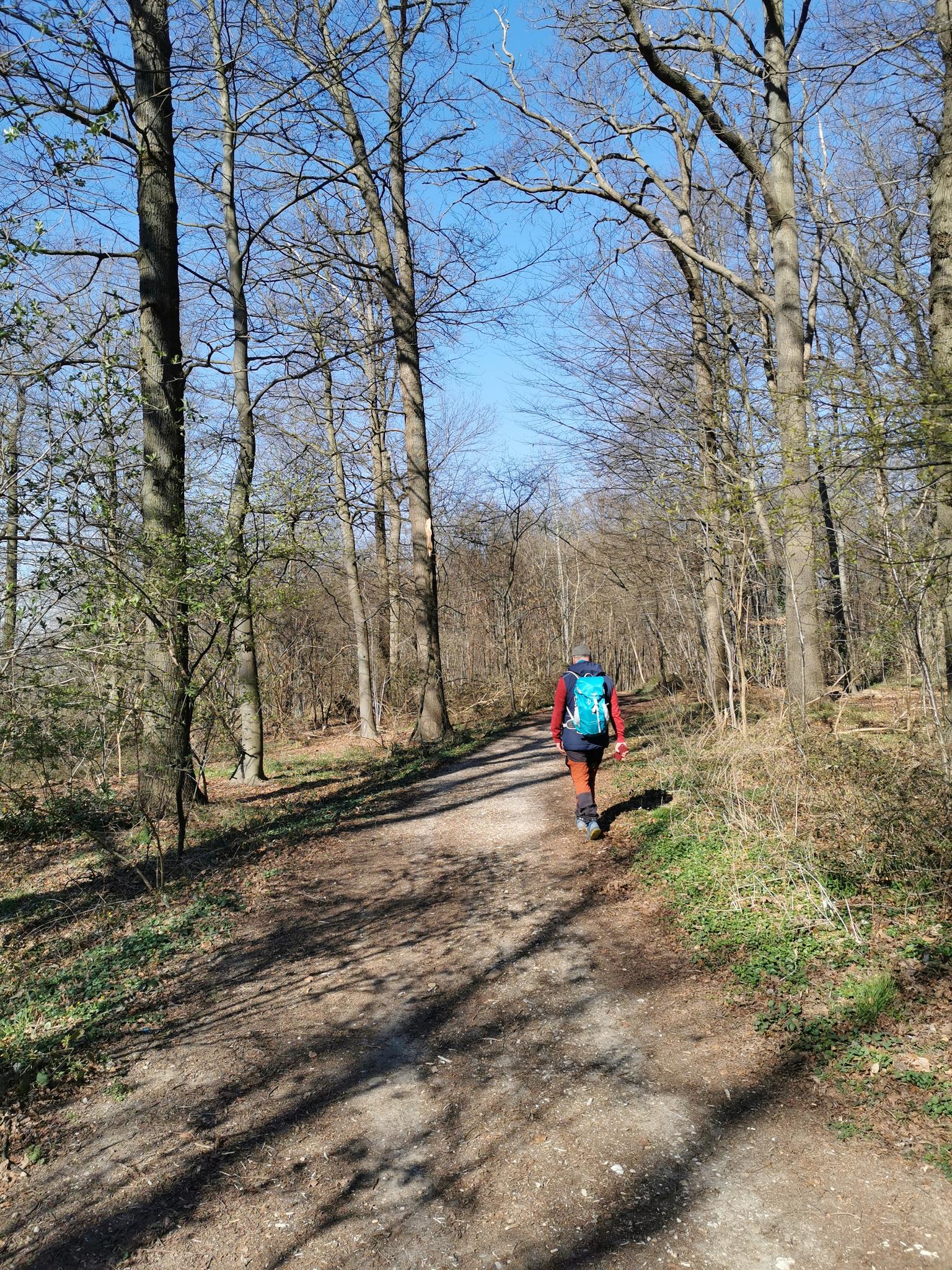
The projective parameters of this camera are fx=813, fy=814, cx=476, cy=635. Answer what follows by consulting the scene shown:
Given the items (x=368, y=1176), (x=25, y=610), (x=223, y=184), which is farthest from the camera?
(x=223, y=184)

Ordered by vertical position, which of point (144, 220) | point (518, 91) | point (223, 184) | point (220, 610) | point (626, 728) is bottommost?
point (626, 728)

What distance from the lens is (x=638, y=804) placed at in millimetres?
8633

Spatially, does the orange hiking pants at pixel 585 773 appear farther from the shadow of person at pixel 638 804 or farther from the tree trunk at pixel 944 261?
the tree trunk at pixel 944 261

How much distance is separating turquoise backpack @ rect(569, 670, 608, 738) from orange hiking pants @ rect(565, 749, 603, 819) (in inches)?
7.5

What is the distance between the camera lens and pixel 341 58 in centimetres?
→ 1092

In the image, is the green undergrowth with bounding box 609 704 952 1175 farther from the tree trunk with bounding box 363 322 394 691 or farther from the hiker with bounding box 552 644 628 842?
the tree trunk with bounding box 363 322 394 691

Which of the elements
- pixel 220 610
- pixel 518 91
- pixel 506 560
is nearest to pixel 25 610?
pixel 220 610

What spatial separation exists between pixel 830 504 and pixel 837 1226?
5642 millimetres

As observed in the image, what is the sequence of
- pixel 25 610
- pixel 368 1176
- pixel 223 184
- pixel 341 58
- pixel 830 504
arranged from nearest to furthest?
pixel 368 1176 < pixel 25 610 < pixel 830 504 < pixel 341 58 < pixel 223 184

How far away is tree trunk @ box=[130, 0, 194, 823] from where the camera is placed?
25.2 feet

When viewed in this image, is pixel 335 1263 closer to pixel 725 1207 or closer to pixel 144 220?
pixel 725 1207

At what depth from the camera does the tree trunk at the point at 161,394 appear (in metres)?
7.67

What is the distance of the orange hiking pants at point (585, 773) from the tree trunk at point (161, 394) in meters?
3.79

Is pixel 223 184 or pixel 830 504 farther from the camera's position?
pixel 223 184
